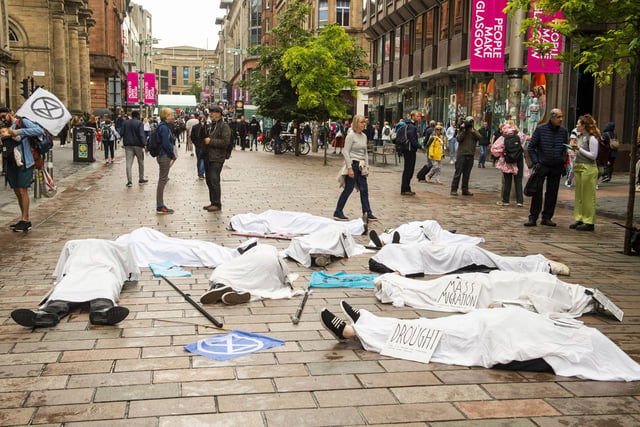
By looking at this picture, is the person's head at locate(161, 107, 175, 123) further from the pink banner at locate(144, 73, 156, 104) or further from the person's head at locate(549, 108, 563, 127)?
the pink banner at locate(144, 73, 156, 104)

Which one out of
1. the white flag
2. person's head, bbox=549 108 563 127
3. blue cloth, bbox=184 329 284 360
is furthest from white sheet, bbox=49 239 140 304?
person's head, bbox=549 108 563 127

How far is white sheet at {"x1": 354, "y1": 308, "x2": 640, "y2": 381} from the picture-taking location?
4441mm

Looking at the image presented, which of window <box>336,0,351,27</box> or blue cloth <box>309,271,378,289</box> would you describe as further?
window <box>336,0,351,27</box>

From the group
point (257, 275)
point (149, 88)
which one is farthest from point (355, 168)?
point (149, 88)

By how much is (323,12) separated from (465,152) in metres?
47.6

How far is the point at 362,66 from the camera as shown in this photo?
3416 centimetres

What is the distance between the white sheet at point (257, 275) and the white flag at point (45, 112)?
556cm

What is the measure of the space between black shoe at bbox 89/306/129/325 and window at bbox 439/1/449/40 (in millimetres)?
32139

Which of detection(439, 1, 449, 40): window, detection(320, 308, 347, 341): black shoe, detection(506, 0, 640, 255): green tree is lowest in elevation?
detection(320, 308, 347, 341): black shoe

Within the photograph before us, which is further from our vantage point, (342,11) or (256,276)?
(342,11)

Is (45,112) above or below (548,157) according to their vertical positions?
above

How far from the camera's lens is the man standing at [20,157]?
32.1 ft

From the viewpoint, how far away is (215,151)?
12.6 metres

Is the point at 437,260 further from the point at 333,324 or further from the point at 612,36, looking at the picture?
the point at 612,36
